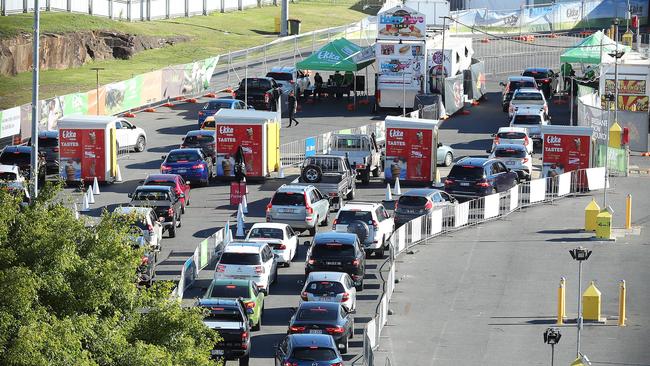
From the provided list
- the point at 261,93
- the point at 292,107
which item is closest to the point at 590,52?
the point at 292,107

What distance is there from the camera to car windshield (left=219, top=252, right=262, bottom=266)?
3725cm

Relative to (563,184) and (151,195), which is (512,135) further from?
(151,195)

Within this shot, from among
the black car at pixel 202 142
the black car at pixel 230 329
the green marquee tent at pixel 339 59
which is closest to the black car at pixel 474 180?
the black car at pixel 202 142

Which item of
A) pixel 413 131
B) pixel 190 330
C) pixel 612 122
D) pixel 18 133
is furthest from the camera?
pixel 612 122

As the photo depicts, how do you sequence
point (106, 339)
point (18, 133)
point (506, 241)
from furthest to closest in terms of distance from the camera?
point (18, 133) < point (506, 241) < point (106, 339)

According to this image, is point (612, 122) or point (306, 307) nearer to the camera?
point (306, 307)

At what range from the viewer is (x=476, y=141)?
63.7m

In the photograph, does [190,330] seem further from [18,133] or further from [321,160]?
[18,133]

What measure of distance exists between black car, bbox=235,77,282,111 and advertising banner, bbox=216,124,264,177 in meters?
15.2

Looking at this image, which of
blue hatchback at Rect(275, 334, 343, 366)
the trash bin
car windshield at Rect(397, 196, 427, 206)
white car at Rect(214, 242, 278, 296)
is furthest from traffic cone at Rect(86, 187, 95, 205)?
the trash bin

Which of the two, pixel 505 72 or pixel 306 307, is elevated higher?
pixel 505 72

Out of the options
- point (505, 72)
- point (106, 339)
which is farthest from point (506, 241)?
point (505, 72)

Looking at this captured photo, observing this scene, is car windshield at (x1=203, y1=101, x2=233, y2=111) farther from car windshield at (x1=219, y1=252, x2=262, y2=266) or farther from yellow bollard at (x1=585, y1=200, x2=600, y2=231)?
car windshield at (x1=219, y1=252, x2=262, y2=266)

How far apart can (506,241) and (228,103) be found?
21.4m
